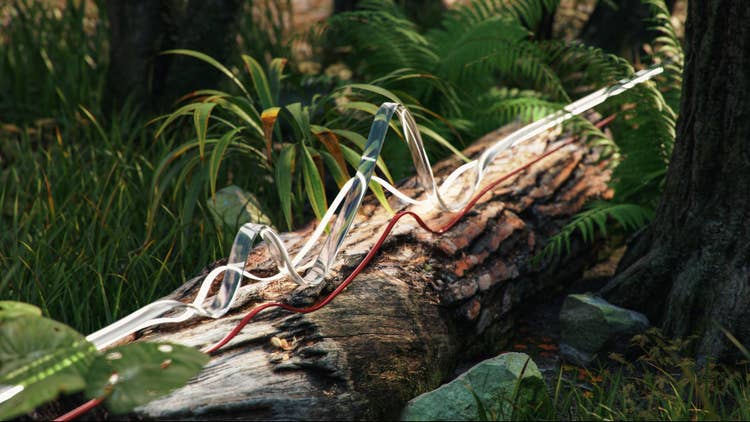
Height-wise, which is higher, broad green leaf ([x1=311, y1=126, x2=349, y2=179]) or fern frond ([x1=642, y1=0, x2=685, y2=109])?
fern frond ([x1=642, y1=0, x2=685, y2=109])

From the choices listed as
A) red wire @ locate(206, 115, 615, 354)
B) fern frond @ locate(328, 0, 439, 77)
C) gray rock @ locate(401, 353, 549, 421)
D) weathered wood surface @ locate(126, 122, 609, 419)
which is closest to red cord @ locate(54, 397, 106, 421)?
weathered wood surface @ locate(126, 122, 609, 419)

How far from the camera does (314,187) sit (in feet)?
9.07

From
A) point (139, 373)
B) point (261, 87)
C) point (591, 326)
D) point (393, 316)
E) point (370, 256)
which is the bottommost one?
point (591, 326)

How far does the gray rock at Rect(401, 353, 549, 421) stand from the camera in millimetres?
1854

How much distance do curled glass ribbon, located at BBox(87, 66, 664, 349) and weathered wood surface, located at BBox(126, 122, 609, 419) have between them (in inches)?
2.3

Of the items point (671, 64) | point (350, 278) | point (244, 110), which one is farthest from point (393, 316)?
point (671, 64)

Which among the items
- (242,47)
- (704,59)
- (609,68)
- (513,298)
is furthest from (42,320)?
(242,47)

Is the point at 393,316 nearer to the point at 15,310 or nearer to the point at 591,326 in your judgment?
the point at 591,326

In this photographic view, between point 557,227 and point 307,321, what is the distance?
131 cm

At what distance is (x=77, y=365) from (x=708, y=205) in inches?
72.0

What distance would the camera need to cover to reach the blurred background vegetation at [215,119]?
9.05 feet

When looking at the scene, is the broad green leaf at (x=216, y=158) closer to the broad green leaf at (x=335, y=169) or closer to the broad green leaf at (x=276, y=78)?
the broad green leaf at (x=335, y=169)

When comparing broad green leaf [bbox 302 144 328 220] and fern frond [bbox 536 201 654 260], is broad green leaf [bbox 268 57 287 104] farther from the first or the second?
fern frond [bbox 536 201 654 260]

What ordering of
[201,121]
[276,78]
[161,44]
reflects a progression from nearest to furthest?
[201,121] < [276,78] < [161,44]
